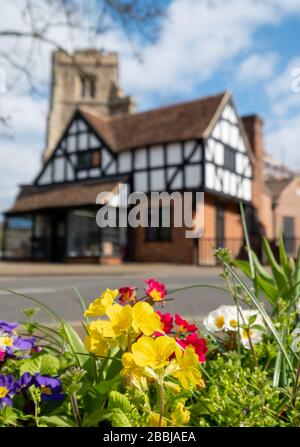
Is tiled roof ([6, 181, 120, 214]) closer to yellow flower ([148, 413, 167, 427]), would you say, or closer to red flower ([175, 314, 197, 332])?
red flower ([175, 314, 197, 332])

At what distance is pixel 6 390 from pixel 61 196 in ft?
57.9

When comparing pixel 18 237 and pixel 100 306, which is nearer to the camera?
pixel 100 306

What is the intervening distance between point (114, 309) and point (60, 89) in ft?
117

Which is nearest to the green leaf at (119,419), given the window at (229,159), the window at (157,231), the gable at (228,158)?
the gable at (228,158)

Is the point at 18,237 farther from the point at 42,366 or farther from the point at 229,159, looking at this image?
the point at 42,366

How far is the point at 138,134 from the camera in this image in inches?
722

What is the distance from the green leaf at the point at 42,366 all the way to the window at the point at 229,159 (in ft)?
54.8

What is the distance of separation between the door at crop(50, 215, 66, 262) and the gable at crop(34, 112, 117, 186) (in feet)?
6.59

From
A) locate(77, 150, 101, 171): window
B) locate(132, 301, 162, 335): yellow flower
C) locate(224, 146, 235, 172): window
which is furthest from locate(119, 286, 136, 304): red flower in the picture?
locate(77, 150, 101, 171): window

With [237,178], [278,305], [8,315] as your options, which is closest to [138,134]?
[237,178]

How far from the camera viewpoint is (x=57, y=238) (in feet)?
62.6

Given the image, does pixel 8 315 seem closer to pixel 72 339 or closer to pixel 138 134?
pixel 72 339

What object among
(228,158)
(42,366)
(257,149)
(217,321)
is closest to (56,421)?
(42,366)

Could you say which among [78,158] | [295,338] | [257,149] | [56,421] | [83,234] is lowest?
[56,421]
